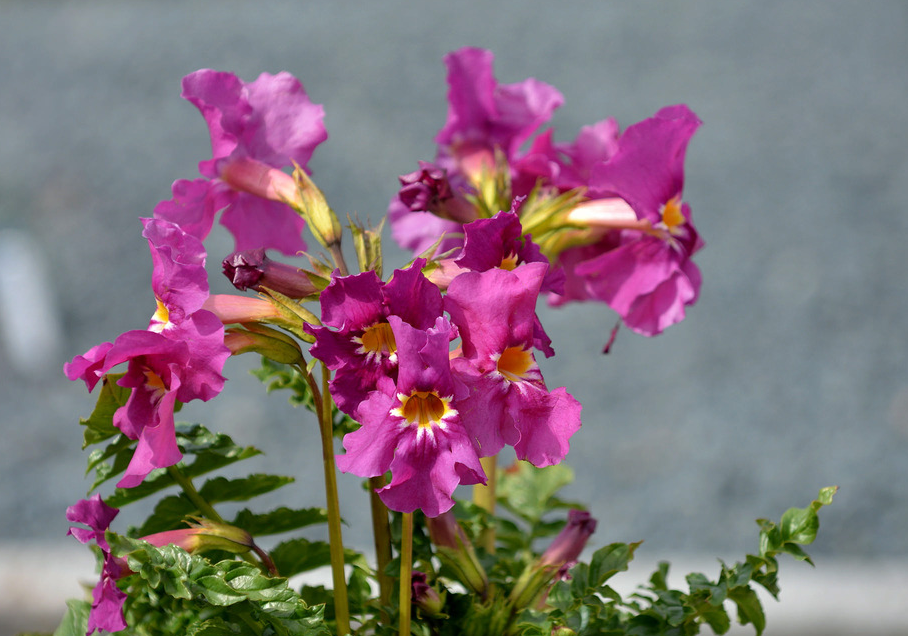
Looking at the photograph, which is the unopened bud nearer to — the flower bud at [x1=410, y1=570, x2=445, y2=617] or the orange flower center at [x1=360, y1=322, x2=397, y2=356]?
the orange flower center at [x1=360, y1=322, x2=397, y2=356]

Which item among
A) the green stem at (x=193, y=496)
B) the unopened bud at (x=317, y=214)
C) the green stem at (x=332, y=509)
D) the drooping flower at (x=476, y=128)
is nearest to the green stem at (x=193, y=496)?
the green stem at (x=193, y=496)

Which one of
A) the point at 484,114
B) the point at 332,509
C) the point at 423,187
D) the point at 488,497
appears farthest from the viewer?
the point at 484,114

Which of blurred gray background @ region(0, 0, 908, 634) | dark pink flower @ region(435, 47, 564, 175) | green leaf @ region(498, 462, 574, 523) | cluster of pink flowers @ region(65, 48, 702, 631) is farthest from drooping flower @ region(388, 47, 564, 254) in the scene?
blurred gray background @ region(0, 0, 908, 634)

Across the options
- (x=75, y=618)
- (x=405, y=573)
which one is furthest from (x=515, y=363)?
(x=75, y=618)

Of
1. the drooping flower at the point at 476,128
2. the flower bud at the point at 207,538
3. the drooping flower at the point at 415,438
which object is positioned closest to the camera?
the drooping flower at the point at 415,438

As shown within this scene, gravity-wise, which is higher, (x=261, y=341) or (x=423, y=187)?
(x=423, y=187)

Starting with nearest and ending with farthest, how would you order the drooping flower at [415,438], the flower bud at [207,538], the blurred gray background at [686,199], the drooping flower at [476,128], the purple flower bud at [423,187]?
the drooping flower at [415,438], the flower bud at [207,538], the purple flower bud at [423,187], the drooping flower at [476,128], the blurred gray background at [686,199]

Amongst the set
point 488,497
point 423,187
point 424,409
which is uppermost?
point 423,187

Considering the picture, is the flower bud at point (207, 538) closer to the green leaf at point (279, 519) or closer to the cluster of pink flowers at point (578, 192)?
the green leaf at point (279, 519)

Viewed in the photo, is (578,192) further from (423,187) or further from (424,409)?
(424,409)
